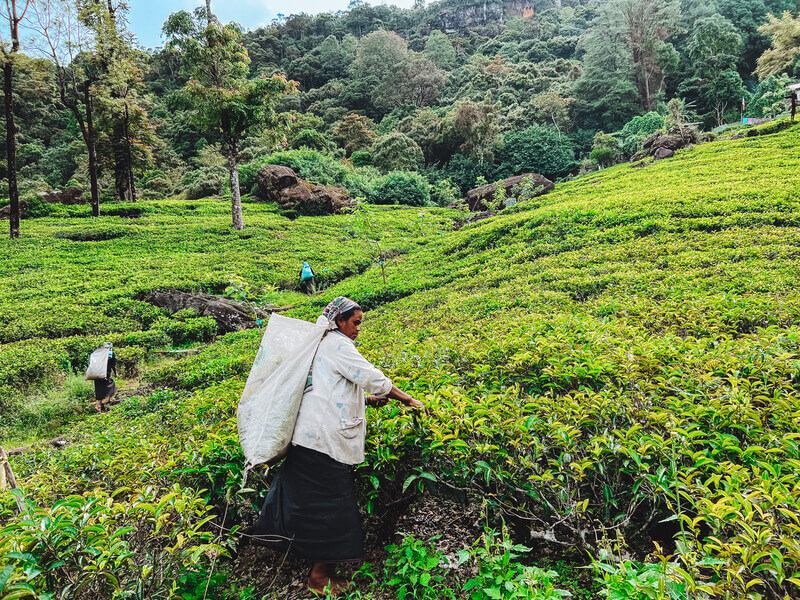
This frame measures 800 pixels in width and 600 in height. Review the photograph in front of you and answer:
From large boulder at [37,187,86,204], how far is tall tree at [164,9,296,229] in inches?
440

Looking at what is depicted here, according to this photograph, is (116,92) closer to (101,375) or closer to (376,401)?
(101,375)

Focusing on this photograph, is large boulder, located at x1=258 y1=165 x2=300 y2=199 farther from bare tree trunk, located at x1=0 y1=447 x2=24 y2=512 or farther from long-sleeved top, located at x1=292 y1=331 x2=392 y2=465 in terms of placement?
long-sleeved top, located at x1=292 y1=331 x2=392 y2=465

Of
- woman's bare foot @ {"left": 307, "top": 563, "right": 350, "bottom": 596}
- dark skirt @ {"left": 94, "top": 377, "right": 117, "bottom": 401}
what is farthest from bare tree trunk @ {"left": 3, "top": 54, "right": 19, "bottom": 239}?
woman's bare foot @ {"left": 307, "top": 563, "right": 350, "bottom": 596}

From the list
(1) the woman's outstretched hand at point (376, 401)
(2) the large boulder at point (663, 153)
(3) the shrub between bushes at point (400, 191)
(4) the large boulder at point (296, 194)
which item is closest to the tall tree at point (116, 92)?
(4) the large boulder at point (296, 194)

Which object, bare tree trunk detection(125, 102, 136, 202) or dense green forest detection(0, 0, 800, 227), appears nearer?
dense green forest detection(0, 0, 800, 227)

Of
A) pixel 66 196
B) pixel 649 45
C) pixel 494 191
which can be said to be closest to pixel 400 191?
pixel 494 191

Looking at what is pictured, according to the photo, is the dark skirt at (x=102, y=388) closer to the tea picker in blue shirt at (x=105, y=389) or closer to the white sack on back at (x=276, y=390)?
the tea picker in blue shirt at (x=105, y=389)

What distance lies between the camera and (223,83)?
1811 centimetres

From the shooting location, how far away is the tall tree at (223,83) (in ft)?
56.5

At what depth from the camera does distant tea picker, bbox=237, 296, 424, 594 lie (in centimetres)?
223

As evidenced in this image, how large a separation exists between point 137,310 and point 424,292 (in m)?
6.84

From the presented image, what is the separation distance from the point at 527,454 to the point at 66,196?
30008 millimetres

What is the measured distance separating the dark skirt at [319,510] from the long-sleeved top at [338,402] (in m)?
0.10

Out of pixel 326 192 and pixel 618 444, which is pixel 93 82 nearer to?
pixel 326 192
